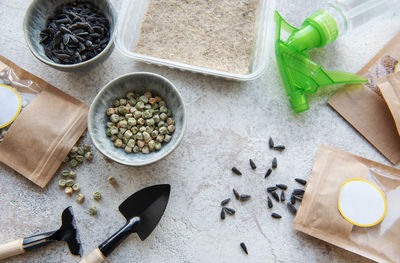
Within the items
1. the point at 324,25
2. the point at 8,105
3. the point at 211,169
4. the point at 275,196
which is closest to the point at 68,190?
the point at 8,105

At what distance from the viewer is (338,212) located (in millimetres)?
881

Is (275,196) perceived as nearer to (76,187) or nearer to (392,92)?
Answer: (392,92)

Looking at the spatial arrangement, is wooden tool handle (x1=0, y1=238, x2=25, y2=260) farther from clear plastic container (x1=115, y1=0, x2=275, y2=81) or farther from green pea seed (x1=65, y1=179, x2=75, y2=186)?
clear plastic container (x1=115, y1=0, x2=275, y2=81)

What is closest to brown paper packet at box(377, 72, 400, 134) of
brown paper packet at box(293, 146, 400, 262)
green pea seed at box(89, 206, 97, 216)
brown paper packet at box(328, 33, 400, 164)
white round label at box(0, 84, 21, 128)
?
brown paper packet at box(328, 33, 400, 164)

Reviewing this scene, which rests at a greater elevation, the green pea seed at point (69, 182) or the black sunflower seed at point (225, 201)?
the black sunflower seed at point (225, 201)

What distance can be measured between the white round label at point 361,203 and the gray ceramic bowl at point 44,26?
2.39 feet

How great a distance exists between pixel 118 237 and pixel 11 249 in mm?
266

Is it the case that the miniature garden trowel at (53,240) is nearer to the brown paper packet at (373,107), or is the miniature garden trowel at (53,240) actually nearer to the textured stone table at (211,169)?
the textured stone table at (211,169)

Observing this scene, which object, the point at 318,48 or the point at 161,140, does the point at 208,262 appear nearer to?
the point at 161,140

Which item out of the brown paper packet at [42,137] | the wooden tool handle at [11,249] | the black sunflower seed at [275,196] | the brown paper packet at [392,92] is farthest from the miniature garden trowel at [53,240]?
the brown paper packet at [392,92]

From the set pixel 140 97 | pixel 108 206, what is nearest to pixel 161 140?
pixel 140 97

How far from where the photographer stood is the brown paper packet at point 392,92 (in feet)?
2.98

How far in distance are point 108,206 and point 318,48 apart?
0.76 meters

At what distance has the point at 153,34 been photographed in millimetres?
980
